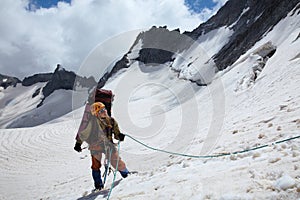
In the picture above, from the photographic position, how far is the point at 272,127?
6.22m

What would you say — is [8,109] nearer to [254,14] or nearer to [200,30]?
[200,30]

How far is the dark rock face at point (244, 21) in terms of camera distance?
26.9m

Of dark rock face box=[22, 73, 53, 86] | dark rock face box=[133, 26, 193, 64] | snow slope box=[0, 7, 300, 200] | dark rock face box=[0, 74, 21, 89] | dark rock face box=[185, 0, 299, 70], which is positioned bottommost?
snow slope box=[0, 7, 300, 200]

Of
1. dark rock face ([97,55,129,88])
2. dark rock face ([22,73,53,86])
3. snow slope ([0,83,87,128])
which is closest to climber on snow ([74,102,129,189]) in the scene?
snow slope ([0,83,87,128])

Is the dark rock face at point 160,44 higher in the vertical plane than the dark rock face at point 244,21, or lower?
higher

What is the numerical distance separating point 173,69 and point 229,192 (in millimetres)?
57210

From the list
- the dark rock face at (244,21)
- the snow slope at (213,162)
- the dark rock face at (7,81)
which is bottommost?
the snow slope at (213,162)

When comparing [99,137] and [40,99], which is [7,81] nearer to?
[40,99]

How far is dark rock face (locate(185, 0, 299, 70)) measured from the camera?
2685 centimetres

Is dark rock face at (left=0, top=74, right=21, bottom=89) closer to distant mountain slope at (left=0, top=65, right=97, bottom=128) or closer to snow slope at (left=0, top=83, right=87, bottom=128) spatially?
distant mountain slope at (left=0, top=65, right=97, bottom=128)

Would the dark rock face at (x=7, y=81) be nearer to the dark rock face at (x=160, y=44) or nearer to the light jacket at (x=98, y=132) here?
the dark rock face at (x=160, y=44)

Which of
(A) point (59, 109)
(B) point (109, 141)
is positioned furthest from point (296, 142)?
(A) point (59, 109)

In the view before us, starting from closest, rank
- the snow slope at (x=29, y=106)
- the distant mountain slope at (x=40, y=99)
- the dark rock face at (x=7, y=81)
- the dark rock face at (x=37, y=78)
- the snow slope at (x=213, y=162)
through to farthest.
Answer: the snow slope at (x=213, y=162) < the snow slope at (x=29, y=106) < the distant mountain slope at (x=40, y=99) < the dark rock face at (x=37, y=78) < the dark rock face at (x=7, y=81)

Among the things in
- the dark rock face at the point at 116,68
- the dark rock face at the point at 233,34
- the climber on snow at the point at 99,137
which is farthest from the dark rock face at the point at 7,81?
the climber on snow at the point at 99,137
